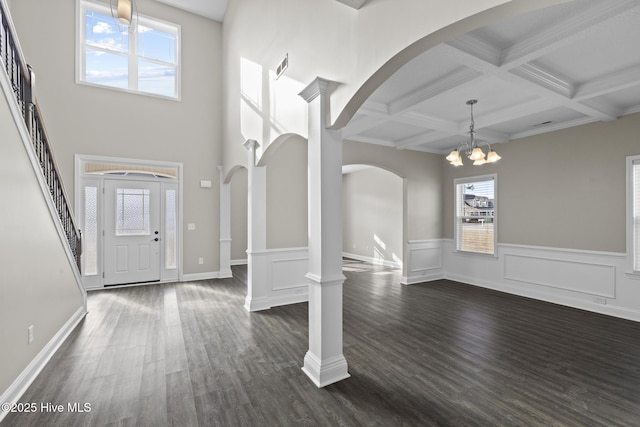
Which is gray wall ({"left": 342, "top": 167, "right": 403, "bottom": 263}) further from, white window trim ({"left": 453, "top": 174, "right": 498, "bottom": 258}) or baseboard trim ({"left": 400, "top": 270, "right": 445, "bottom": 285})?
white window trim ({"left": 453, "top": 174, "right": 498, "bottom": 258})

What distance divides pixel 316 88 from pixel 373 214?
6.85m

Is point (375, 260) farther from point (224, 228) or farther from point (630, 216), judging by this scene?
point (630, 216)

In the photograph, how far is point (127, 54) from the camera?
19.0ft

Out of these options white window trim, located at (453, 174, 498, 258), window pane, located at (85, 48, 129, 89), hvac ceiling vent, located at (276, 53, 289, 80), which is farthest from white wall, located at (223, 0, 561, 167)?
white window trim, located at (453, 174, 498, 258)

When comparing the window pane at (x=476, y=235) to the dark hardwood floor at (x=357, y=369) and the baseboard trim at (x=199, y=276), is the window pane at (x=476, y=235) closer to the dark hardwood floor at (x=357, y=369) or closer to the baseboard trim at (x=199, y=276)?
the dark hardwood floor at (x=357, y=369)

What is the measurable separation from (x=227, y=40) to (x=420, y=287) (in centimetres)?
646

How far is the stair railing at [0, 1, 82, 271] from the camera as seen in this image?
246 cm

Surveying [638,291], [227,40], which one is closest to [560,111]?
[638,291]

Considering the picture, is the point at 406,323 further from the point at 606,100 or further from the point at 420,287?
the point at 606,100

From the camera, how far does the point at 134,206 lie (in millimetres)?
Answer: 5734

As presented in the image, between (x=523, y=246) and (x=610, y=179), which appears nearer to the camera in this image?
(x=610, y=179)

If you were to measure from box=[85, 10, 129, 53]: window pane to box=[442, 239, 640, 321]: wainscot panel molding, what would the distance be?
824cm

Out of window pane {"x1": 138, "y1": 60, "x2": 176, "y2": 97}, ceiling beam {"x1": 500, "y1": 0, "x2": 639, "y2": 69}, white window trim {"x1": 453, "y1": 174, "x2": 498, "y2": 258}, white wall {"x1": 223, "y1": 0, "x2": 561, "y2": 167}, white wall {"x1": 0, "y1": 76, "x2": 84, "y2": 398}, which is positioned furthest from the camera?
window pane {"x1": 138, "y1": 60, "x2": 176, "y2": 97}

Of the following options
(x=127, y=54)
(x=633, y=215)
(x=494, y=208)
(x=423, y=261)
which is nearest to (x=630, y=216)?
(x=633, y=215)
